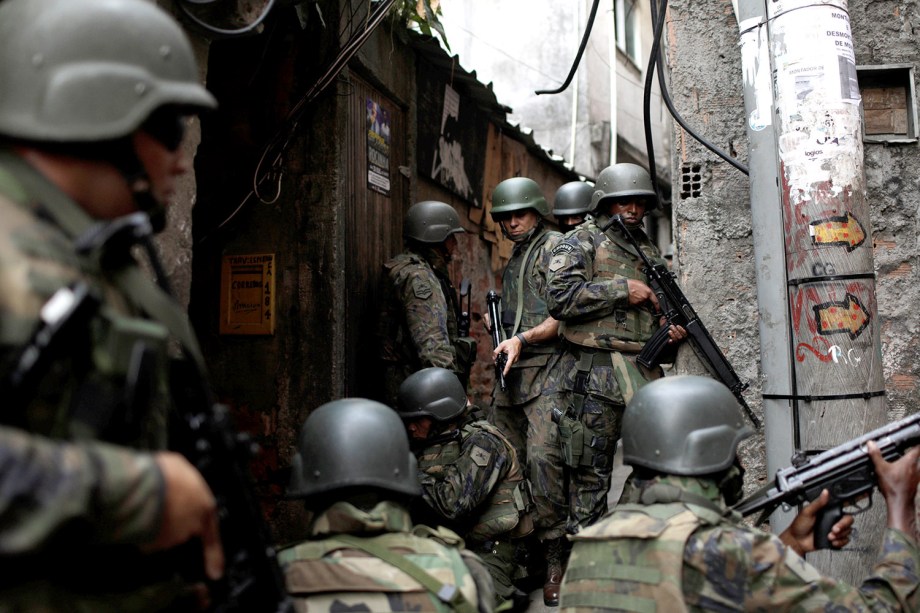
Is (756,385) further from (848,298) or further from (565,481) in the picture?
(848,298)

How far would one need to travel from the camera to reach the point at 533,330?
16.8 feet

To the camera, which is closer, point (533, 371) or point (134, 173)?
point (134, 173)

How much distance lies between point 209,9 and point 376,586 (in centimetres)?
199

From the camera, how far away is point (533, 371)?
5062mm

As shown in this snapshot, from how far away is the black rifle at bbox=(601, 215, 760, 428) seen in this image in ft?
14.0

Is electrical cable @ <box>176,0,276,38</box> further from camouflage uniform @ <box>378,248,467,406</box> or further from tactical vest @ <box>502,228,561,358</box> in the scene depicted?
tactical vest @ <box>502,228,561,358</box>

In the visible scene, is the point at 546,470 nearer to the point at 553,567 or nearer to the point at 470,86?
the point at 553,567

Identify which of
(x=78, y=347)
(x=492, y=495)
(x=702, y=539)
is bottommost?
(x=492, y=495)

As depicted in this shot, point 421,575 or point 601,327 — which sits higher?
point 601,327

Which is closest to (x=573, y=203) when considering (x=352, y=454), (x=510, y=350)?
(x=510, y=350)

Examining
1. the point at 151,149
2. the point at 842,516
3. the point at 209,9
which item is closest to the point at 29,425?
the point at 151,149

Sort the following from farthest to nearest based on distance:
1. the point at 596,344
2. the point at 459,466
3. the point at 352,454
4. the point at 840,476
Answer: the point at 596,344
the point at 459,466
the point at 840,476
the point at 352,454

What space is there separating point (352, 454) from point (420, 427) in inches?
58.4

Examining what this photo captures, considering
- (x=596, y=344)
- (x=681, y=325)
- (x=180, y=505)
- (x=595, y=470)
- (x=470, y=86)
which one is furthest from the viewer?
(x=470, y=86)
